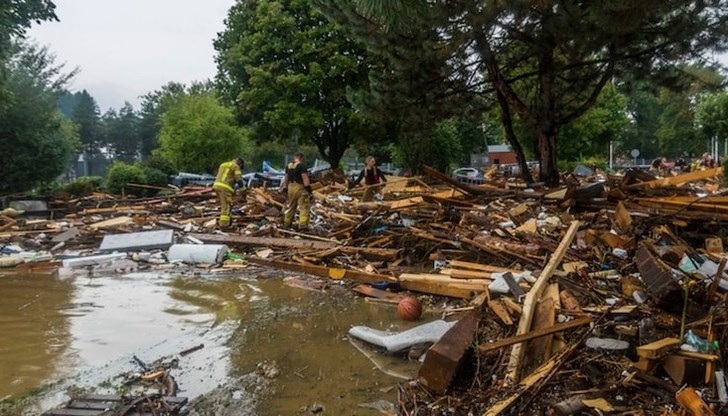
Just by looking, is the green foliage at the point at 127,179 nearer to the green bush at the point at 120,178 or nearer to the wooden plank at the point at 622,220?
the green bush at the point at 120,178

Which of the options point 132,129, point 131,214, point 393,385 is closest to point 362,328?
point 393,385

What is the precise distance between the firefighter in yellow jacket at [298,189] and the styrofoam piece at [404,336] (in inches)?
238

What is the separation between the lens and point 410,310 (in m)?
5.59

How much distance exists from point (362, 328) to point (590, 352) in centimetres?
223

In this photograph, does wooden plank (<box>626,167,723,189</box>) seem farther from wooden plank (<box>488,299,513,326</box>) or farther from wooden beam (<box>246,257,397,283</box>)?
wooden plank (<box>488,299,513,326</box>)

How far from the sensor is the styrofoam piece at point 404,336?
15.0ft

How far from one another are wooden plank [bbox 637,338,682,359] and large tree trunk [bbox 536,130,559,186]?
395 inches

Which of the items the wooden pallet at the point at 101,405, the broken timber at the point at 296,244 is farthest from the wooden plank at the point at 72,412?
the broken timber at the point at 296,244

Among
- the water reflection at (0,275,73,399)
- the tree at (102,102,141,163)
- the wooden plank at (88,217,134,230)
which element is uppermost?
the tree at (102,102,141,163)

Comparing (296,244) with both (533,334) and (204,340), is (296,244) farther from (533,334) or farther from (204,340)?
(533,334)

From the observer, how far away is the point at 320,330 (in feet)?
17.8

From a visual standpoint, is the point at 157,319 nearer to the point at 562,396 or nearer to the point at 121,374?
the point at 121,374

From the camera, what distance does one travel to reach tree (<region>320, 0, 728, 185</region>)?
5.54m

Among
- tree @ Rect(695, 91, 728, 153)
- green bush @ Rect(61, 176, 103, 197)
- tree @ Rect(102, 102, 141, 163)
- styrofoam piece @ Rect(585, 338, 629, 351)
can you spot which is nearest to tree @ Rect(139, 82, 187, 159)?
tree @ Rect(102, 102, 141, 163)
